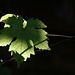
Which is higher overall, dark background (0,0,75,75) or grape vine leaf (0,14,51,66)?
grape vine leaf (0,14,51,66)

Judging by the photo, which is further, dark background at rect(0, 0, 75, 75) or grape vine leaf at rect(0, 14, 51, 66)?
dark background at rect(0, 0, 75, 75)

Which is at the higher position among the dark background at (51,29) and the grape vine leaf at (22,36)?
the grape vine leaf at (22,36)

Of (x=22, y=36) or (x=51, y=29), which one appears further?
(x=51, y=29)

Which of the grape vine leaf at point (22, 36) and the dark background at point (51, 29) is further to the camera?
the dark background at point (51, 29)

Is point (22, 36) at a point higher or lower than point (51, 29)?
higher
